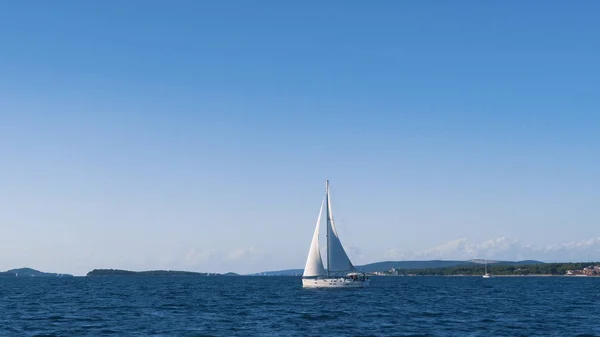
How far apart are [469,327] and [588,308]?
34708 millimetres

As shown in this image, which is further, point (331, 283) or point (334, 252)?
point (331, 283)

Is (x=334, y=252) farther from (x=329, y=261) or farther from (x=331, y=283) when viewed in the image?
(x=331, y=283)

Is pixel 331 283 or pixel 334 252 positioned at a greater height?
pixel 334 252

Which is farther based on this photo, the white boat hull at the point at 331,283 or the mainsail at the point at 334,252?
the white boat hull at the point at 331,283

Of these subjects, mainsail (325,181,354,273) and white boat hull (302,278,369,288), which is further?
white boat hull (302,278,369,288)

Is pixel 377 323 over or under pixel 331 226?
under

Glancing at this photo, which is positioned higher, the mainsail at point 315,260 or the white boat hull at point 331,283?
the mainsail at point 315,260

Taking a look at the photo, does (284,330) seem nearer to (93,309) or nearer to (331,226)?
(93,309)

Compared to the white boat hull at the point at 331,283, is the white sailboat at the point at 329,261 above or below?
above

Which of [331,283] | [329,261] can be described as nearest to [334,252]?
[329,261]

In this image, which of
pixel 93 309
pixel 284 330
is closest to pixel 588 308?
pixel 284 330

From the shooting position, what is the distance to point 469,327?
59812mm

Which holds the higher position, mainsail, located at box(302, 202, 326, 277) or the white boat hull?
mainsail, located at box(302, 202, 326, 277)

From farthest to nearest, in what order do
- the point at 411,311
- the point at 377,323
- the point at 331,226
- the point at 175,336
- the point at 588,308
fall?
1. the point at 331,226
2. the point at 588,308
3. the point at 411,311
4. the point at 377,323
5. the point at 175,336
